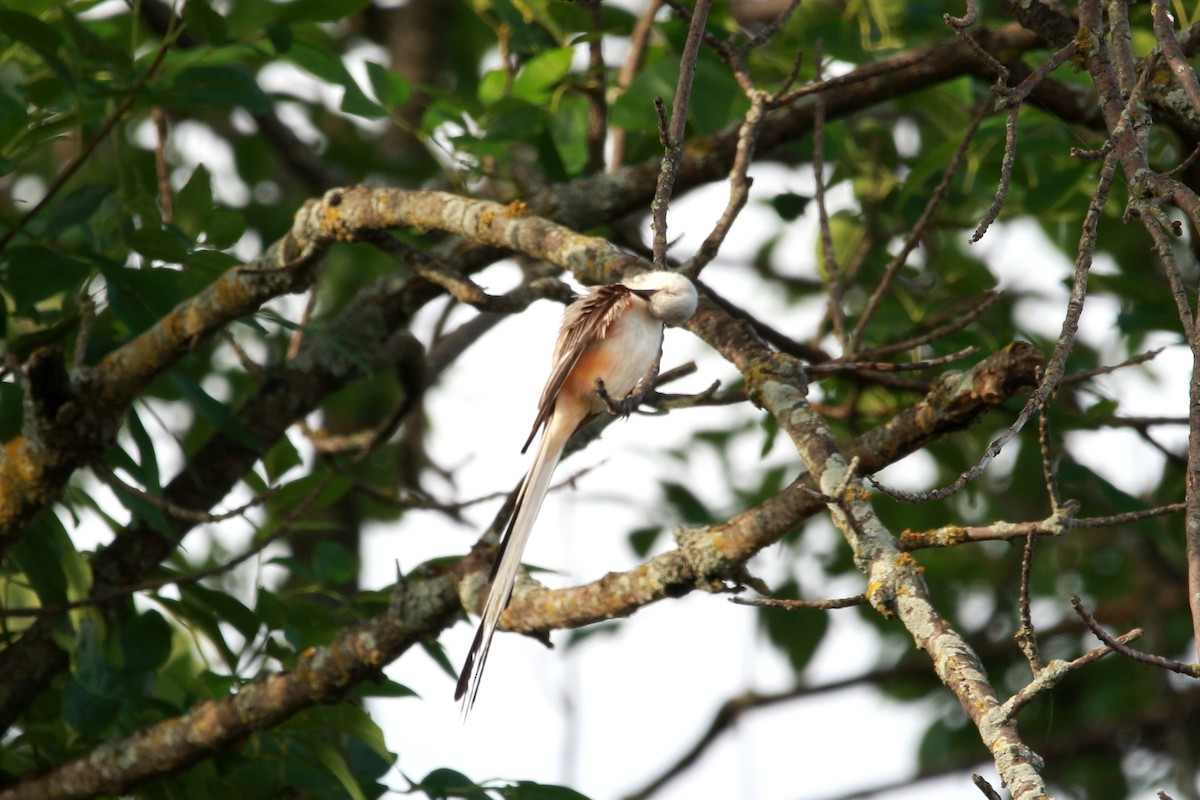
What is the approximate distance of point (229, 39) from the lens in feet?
12.0

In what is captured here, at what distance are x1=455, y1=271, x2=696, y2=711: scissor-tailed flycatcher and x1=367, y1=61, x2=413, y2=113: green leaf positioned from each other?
1114mm

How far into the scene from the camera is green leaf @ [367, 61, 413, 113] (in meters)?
3.77

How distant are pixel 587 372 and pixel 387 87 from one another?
1302 millimetres

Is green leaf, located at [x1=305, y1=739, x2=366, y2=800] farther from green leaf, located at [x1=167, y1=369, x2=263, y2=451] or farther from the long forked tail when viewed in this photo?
green leaf, located at [x1=167, y1=369, x2=263, y2=451]

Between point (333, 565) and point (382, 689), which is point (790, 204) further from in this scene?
point (382, 689)

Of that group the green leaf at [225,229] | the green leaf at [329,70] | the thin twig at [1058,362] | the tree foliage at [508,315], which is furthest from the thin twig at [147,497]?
the thin twig at [1058,362]

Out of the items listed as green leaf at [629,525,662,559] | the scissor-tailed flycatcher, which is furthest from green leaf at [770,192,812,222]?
green leaf at [629,525,662,559]

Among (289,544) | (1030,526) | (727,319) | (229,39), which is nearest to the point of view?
(1030,526)

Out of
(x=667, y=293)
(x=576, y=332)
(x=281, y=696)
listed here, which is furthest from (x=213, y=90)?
(x=281, y=696)

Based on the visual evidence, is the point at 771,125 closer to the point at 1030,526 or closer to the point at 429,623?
the point at 429,623

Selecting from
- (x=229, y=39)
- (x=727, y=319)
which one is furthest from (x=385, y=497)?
(x=727, y=319)

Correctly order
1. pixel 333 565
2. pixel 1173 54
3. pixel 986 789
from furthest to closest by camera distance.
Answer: pixel 333 565
pixel 1173 54
pixel 986 789

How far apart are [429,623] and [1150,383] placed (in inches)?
202

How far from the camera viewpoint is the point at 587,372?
306 cm
